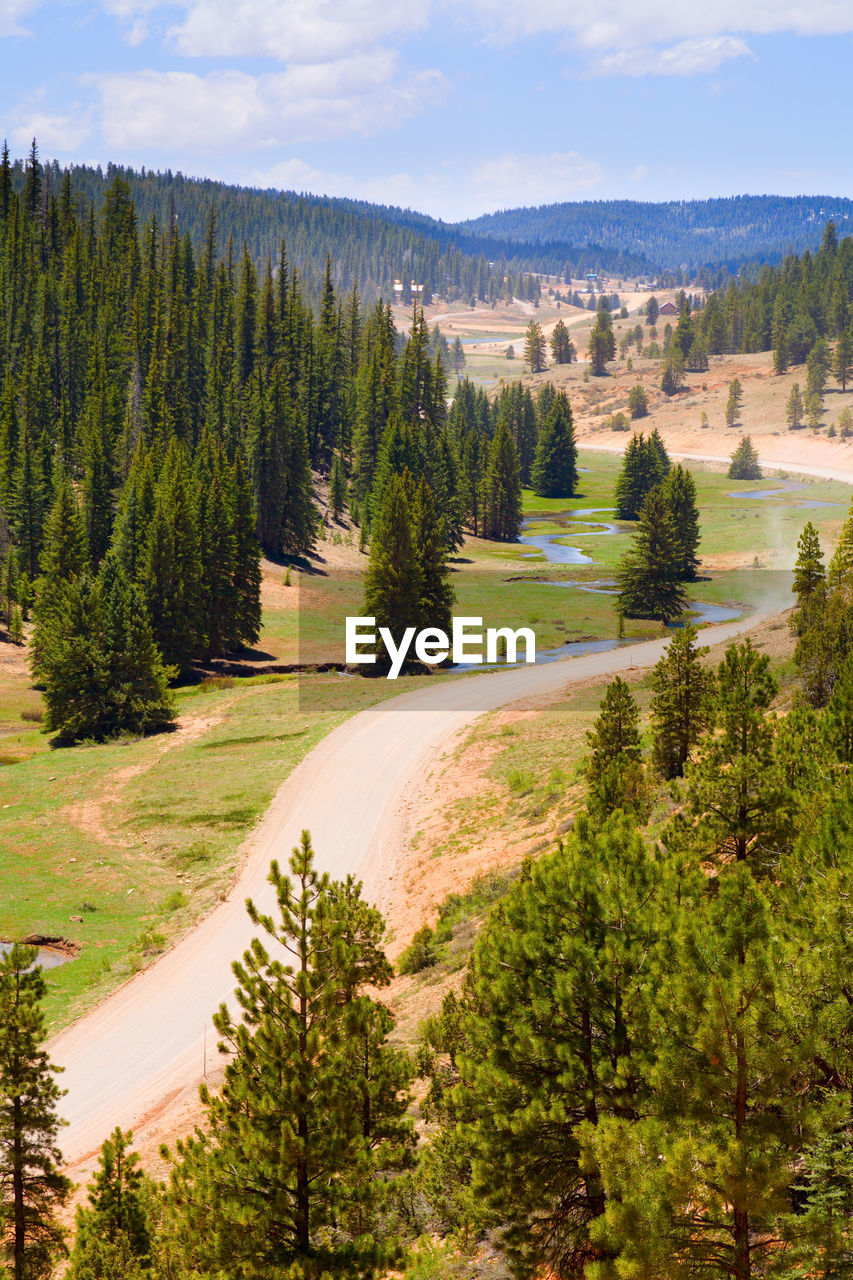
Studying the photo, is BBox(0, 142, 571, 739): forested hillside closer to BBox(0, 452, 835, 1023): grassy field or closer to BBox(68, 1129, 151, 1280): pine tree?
BBox(0, 452, 835, 1023): grassy field

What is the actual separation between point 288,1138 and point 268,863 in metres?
27.1

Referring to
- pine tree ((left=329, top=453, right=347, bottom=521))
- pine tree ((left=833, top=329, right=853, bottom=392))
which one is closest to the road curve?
pine tree ((left=329, top=453, right=347, bottom=521))

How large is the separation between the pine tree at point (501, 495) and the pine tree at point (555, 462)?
3508 cm

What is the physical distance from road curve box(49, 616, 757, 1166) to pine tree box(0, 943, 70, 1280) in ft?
22.0

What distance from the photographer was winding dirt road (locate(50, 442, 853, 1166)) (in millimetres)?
26078

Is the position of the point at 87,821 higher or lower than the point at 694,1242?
lower

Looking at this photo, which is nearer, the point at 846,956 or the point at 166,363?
the point at 846,956

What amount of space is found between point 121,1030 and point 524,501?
138 meters

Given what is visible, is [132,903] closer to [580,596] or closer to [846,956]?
[846,956]

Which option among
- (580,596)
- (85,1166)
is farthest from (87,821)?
(580,596)

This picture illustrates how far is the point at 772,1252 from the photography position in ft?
31.6

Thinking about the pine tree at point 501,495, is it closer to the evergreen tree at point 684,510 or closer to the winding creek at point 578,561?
the winding creek at point 578,561

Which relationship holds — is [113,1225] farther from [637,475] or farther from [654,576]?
[637,475]

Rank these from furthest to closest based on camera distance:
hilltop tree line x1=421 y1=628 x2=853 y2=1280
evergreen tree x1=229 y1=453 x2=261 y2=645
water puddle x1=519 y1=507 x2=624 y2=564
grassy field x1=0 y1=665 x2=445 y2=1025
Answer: water puddle x1=519 y1=507 x2=624 y2=564 < evergreen tree x1=229 y1=453 x2=261 y2=645 < grassy field x1=0 y1=665 x2=445 y2=1025 < hilltop tree line x1=421 y1=628 x2=853 y2=1280
